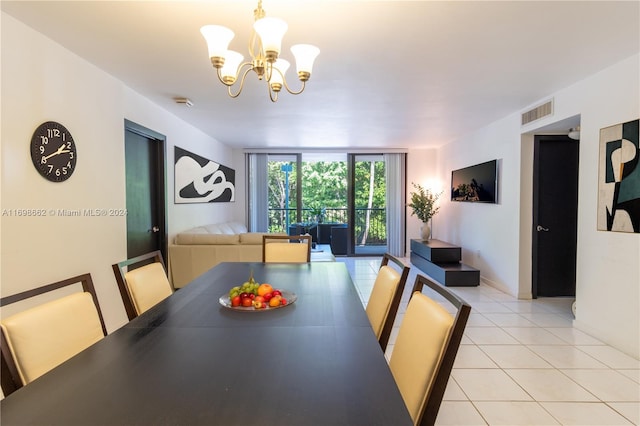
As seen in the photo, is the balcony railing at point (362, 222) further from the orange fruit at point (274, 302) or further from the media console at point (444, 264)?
the orange fruit at point (274, 302)

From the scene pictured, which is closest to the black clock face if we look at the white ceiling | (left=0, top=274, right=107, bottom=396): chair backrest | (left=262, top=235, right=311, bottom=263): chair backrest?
the white ceiling

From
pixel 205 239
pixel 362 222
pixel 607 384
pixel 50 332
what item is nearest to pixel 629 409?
pixel 607 384

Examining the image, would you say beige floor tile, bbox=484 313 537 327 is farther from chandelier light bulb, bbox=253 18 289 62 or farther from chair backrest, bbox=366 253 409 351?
chandelier light bulb, bbox=253 18 289 62

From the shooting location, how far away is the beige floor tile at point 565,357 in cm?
255

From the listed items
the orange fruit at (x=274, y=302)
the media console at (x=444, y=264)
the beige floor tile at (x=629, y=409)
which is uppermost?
the orange fruit at (x=274, y=302)

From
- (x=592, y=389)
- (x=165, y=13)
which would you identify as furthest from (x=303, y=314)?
(x=592, y=389)

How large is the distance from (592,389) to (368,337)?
2.01 metres

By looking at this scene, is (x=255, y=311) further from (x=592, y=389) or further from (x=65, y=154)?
(x=592, y=389)

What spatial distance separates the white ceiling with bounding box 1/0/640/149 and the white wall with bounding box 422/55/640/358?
0.76ft

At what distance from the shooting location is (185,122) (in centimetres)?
478

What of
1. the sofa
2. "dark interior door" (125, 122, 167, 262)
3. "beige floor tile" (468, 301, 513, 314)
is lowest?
"beige floor tile" (468, 301, 513, 314)

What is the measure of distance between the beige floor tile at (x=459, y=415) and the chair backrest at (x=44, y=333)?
72.2 inches

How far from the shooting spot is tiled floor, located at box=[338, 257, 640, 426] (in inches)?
76.9

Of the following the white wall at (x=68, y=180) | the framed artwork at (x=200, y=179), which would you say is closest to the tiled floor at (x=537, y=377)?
the white wall at (x=68, y=180)
